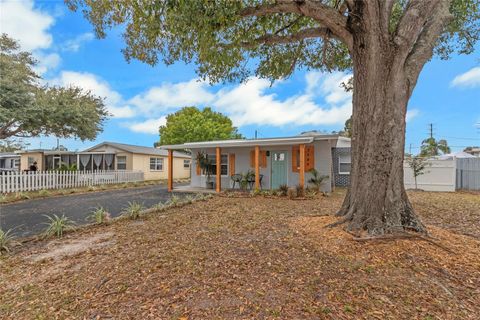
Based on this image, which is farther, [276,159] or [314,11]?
[276,159]

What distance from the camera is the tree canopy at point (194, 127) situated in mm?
29547

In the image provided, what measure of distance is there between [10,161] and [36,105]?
67.3ft

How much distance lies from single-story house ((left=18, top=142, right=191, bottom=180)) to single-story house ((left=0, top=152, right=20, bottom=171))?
14.0 ft

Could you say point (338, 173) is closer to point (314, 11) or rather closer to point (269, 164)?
point (269, 164)

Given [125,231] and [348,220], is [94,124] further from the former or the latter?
[348,220]

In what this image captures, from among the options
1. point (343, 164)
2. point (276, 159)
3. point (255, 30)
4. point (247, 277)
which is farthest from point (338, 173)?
point (247, 277)

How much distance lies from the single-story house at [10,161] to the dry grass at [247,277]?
98.1ft

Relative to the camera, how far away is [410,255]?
341 centimetres

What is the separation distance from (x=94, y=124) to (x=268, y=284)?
57.0 ft

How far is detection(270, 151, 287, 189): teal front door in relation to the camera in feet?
41.2

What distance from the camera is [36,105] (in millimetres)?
13445

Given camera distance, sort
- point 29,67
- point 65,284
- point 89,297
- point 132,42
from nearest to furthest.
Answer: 1. point 89,297
2. point 65,284
3. point 132,42
4. point 29,67

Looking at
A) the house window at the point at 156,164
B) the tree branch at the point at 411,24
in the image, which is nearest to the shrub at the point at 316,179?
the tree branch at the point at 411,24

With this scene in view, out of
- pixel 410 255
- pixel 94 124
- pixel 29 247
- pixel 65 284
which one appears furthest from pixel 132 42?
pixel 94 124
